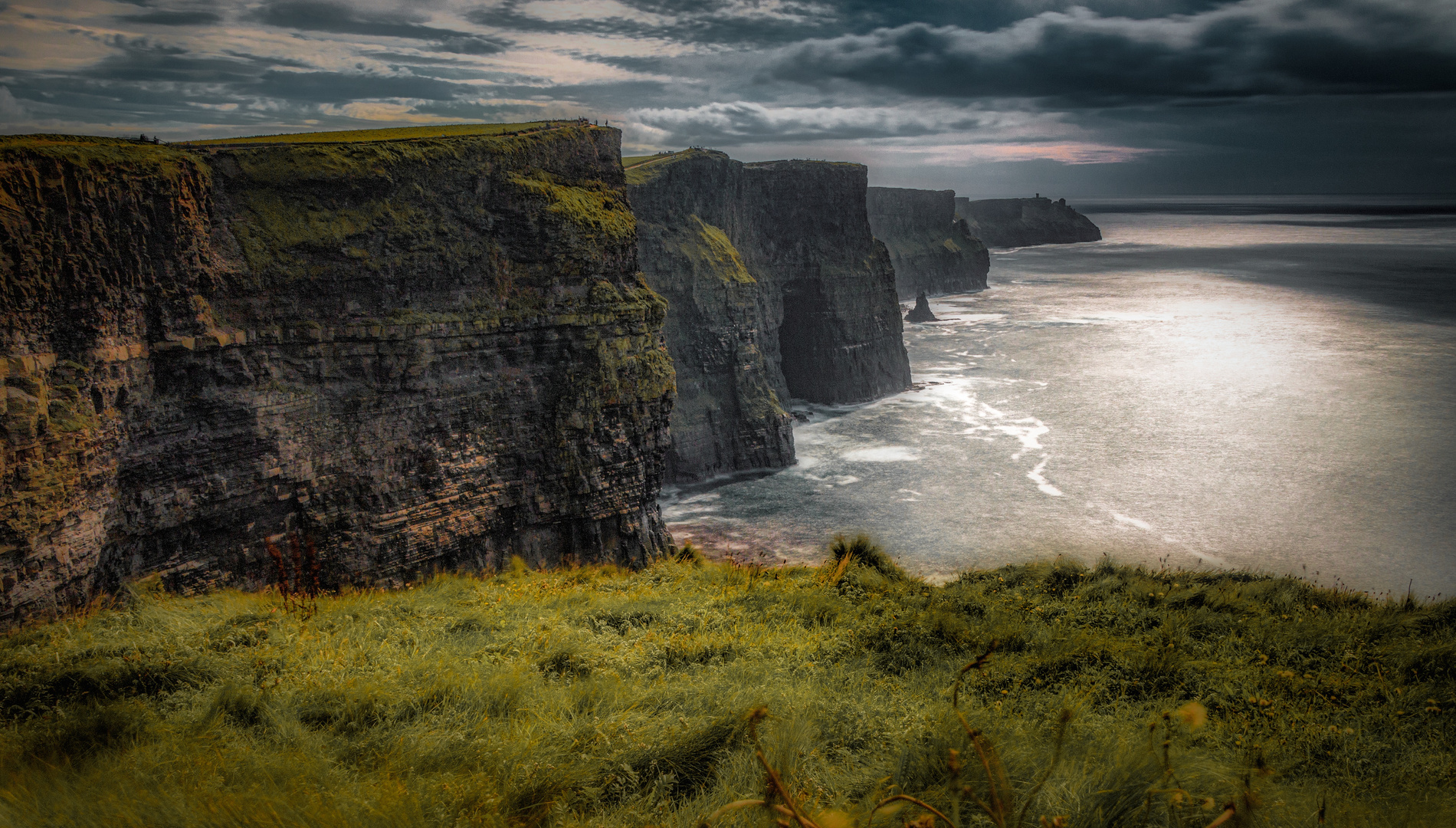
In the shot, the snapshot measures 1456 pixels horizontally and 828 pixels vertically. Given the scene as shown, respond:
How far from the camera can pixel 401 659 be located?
8.27 meters

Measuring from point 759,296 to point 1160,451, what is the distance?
27.6 m

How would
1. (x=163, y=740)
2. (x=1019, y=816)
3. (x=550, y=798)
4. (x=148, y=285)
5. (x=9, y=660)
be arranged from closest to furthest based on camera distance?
(x=1019, y=816) → (x=550, y=798) → (x=163, y=740) → (x=9, y=660) → (x=148, y=285)

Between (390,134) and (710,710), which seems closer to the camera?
(710,710)

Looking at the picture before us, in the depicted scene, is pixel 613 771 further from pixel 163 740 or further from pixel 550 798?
pixel 163 740

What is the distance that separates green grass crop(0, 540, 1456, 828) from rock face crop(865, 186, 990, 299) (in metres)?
100

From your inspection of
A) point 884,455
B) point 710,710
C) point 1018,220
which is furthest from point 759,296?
point 1018,220

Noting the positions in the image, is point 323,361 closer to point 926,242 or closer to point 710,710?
point 710,710

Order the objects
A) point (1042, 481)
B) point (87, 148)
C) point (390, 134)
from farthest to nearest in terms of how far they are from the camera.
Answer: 1. point (1042, 481)
2. point (390, 134)
3. point (87, 148)

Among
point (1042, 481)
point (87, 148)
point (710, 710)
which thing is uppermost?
point (87, 148)

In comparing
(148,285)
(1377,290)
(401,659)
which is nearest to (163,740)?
(401,659)

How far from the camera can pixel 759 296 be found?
54.5 m

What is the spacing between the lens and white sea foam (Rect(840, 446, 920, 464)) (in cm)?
4544

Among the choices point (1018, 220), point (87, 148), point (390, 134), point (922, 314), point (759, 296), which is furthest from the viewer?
point (1018, 220)

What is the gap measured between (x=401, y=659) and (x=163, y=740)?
8.47 ft
